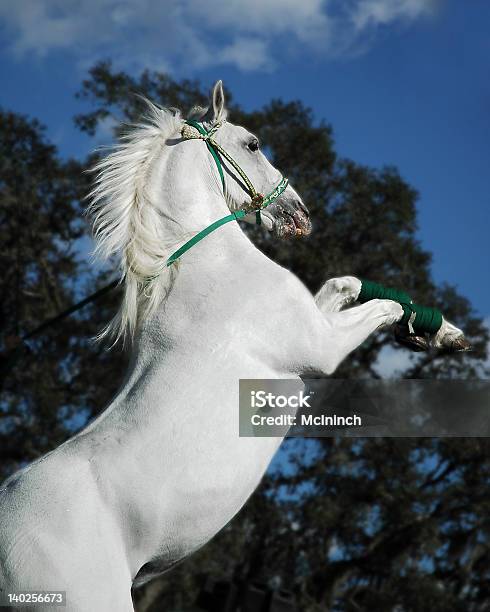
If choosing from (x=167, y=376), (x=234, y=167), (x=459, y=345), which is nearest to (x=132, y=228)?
(x=234, y=167)

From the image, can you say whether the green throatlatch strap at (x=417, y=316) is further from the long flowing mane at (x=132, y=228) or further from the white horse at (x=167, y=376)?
the long flowing mane at (x=132, y=228)

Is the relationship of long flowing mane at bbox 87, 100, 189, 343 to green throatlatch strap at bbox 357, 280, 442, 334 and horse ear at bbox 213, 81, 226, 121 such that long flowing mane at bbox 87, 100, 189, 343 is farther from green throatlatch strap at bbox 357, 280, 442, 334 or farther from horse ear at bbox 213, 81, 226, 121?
green throatlatch strap at bbox 357, 280, 442, 334

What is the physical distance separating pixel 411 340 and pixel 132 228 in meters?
1.34

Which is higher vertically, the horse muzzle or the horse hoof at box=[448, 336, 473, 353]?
the horse muzzle

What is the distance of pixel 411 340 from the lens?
3.95 metres

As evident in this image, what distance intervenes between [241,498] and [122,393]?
0.60m

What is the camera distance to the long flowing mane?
3.60 meters

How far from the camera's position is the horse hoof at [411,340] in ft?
12.9

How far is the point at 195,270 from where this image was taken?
141 inches

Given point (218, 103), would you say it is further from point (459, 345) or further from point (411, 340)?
point (459, 345)

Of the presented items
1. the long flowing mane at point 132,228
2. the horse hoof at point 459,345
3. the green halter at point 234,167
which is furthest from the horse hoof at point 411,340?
the long flowing mane at point 132,228

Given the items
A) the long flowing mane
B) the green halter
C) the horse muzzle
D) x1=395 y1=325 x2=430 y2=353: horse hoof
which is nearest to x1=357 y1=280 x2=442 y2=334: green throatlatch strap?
x1=395 y1=325 x2=430 y2=353: horse hoof

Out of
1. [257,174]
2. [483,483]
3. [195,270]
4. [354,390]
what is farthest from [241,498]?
[483,483]

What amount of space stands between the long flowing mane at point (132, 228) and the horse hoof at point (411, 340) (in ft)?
3.66
